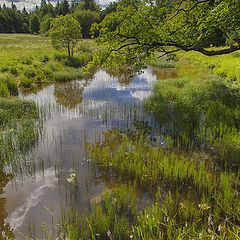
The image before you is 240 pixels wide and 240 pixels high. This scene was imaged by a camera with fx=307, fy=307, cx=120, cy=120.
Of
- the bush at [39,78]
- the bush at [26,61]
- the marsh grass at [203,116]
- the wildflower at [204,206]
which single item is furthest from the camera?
the bush at [26,61]

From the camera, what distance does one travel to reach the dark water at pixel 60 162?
29.3 feet

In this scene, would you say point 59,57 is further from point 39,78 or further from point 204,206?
point 204,206

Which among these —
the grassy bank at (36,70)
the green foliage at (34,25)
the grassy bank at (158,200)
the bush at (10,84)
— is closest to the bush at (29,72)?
the grassy bank at (36,70)

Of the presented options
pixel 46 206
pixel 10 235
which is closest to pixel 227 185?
pixel 46 206

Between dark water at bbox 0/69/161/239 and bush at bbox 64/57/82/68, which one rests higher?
bush at bbox 64/57/82/68

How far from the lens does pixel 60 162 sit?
12.0 meters

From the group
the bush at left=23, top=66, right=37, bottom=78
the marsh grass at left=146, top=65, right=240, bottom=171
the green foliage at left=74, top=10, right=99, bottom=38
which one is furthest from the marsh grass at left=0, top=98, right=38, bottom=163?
the green foliage at left=74, top=10, right=99, bottom=38

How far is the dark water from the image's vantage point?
8938 mm

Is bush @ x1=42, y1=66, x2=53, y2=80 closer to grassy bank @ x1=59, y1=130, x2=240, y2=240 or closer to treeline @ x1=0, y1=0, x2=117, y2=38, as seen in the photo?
grassy bank @ x1=59, y1=130, x2=240, y2=240

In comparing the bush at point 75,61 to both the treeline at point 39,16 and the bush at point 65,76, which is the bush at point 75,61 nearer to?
the bush at point 65,76

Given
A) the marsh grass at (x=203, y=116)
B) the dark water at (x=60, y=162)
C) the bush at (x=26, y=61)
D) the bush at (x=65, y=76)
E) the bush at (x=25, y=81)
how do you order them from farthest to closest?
the bush at (x=26, y=61), the bush at (x=65, y=76), the bush at (x=25, y=81), the marsh grass at (x=203, y=116), the dark water at (x=60, y=162)

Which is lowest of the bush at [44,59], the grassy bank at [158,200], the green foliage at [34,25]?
the grassy bank at [158,200]

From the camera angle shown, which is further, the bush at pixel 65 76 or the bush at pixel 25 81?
the bush at pixel 65 76

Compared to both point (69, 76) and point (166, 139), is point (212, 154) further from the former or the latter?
point (69, 76)
